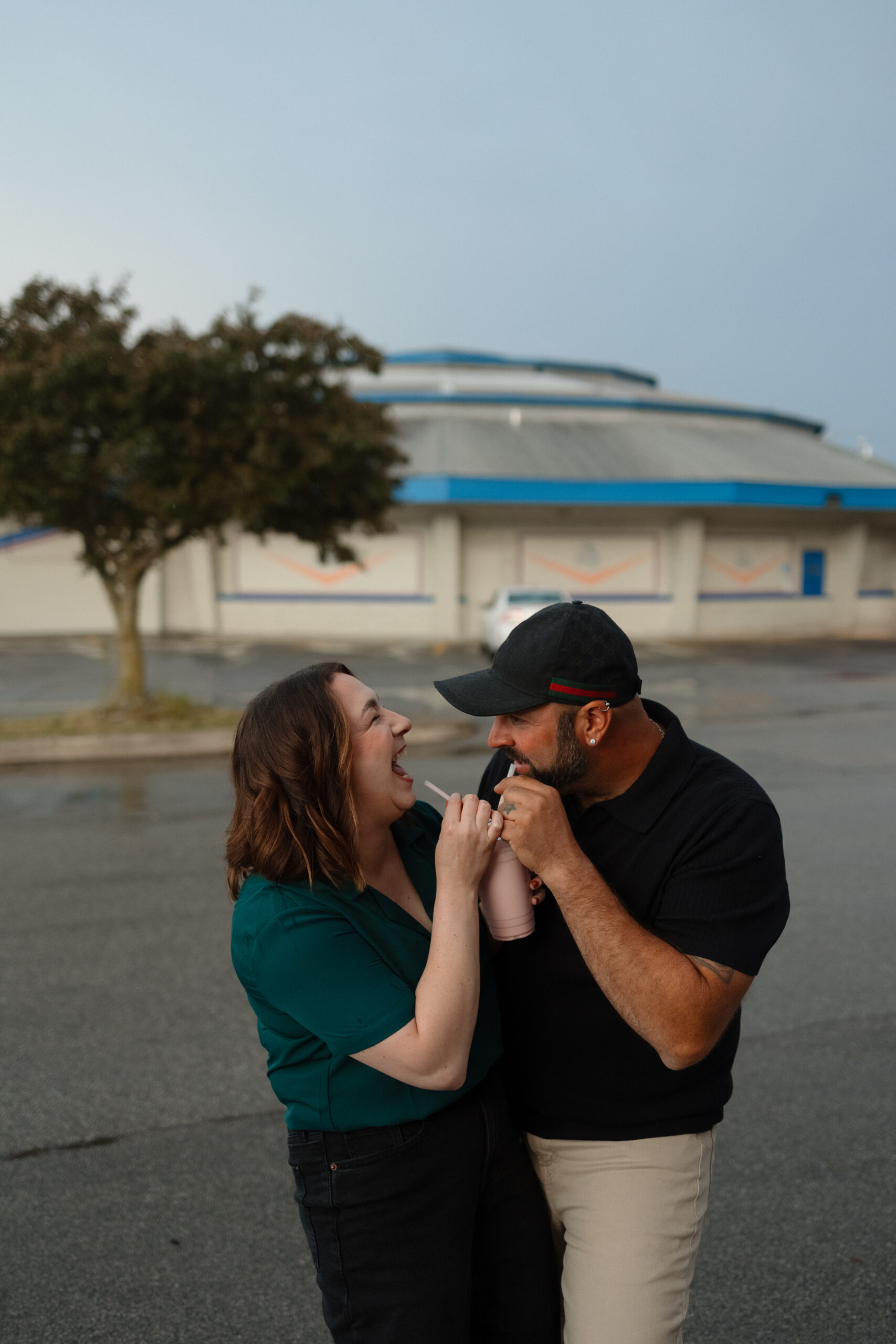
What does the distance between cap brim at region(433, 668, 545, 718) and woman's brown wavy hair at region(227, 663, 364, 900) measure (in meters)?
0.25

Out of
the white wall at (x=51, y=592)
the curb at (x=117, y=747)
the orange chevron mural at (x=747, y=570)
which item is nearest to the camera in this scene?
the curb at (x=117, y=747)

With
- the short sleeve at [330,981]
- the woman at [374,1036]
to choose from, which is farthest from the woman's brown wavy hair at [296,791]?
the short sleeve at [330,981]

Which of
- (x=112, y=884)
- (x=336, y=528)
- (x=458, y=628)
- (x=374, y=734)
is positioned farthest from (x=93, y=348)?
(x=458, y=628)

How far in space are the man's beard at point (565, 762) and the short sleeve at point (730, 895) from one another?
26 centimetres

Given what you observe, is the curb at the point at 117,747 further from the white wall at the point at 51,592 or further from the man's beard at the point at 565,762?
the white wall at the point at 51,592

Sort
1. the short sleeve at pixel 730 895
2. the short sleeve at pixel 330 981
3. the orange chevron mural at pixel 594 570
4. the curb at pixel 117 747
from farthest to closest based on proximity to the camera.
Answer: the orange chevron mural at pixel 594 570 < the curb at pixel 117 747 < the short sleeve at pixel 730 895 < the short sleeve at pixel 330 981

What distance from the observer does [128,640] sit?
46.5 feet

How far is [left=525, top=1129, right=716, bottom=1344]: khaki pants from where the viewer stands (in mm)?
1919

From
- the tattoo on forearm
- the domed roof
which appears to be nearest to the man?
the tattoo on forearm

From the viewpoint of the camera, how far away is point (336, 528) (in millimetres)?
14742

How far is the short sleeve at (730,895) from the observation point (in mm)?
1888

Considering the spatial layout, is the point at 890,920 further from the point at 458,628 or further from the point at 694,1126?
the point at 458,628

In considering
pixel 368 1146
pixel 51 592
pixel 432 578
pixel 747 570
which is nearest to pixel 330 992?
pixel 368 1146

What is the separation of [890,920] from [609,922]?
491cm
